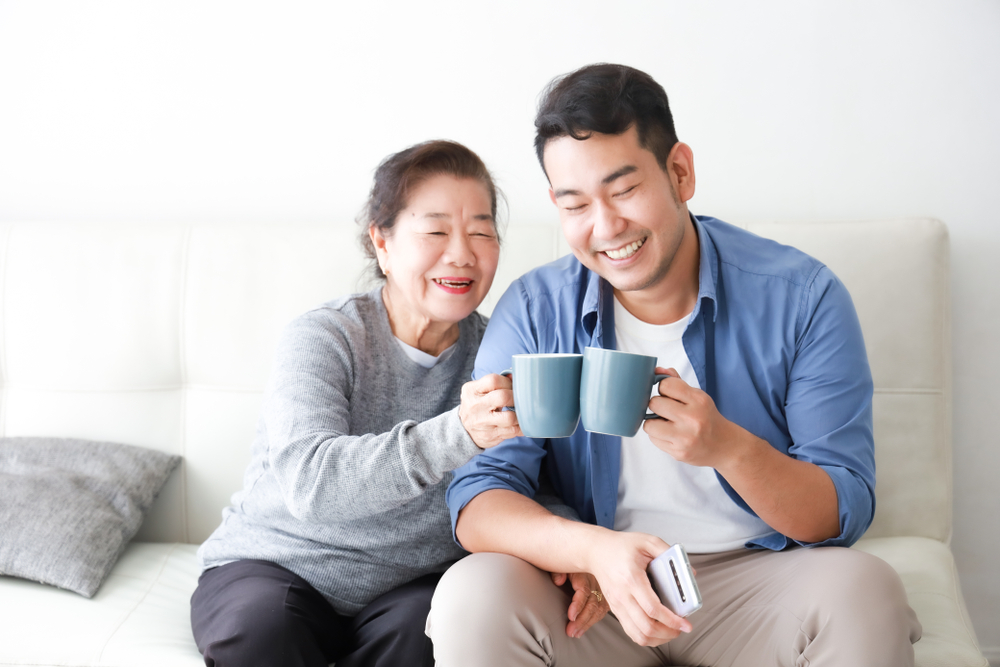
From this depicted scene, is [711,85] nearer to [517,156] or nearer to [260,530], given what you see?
[517,156]

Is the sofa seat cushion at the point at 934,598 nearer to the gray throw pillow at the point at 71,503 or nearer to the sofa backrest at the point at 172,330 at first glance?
the sofa backrest at the point at 172,330

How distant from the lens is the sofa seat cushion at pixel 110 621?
123cm

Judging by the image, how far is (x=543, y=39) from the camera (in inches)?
73.6

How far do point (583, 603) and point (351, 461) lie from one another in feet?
1.35

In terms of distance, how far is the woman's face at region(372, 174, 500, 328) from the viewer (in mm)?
1336

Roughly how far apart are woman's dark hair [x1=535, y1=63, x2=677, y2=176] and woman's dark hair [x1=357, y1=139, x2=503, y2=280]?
0.22 m

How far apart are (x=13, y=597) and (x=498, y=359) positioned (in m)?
1.03

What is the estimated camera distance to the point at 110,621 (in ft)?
4.37

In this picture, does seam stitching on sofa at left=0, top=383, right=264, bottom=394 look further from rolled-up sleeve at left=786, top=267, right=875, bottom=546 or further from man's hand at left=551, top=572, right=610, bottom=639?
rolled-up sleeve at left=786, top=267, right=875, bottom=546

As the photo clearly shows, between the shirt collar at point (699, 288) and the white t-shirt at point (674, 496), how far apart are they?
0.05 m

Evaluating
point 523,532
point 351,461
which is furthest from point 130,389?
point 523,532

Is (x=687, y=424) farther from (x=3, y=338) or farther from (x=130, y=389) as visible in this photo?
(x=3, y=338)

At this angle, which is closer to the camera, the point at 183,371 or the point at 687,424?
the point at 687,424

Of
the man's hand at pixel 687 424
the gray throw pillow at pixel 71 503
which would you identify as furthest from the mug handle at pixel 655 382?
the gray throw pillow at pixel 71 503
